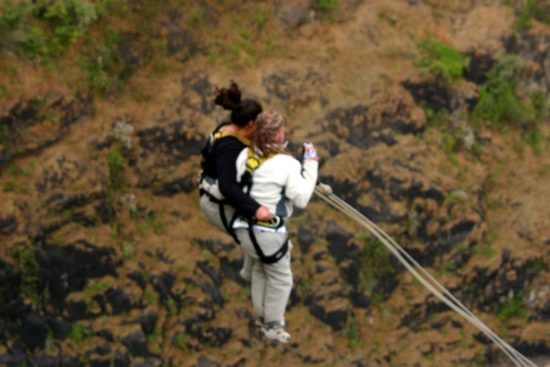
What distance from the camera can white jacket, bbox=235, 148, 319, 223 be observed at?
6250mm

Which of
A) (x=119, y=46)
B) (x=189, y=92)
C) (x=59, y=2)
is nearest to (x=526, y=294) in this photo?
(x=189, y=92)

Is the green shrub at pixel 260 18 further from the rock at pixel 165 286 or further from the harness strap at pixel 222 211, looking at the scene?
the harness strap at pixel 222 211

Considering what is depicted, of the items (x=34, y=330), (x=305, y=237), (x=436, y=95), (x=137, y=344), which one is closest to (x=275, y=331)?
(x=137, y=344)

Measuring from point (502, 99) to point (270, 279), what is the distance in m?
11.0

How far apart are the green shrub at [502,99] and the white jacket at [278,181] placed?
36.0 ft

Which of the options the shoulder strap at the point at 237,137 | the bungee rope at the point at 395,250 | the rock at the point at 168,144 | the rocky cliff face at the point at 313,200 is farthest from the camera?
the rock at the point at 168,144

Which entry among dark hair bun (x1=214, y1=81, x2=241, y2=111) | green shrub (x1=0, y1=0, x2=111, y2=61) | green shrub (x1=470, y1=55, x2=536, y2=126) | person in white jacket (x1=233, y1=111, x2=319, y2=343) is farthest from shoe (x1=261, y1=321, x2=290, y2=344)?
green shrub (x1=470, y1=55, x2=536, y2=126)

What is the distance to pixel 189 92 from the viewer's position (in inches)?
564

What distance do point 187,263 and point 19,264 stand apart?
9.40 feet

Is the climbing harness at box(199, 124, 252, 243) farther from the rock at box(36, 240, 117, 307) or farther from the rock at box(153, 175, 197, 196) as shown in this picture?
the rock at box(153, 175, 197, 196)

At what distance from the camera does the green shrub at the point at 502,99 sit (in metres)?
16.5

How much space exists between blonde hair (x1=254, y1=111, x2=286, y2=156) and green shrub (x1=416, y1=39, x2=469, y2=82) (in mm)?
10304

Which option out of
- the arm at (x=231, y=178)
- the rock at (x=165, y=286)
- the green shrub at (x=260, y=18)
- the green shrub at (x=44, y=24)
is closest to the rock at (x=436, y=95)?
the green shrub at (x=260, y=18)

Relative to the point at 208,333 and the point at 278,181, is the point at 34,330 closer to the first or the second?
the point at 208,333
